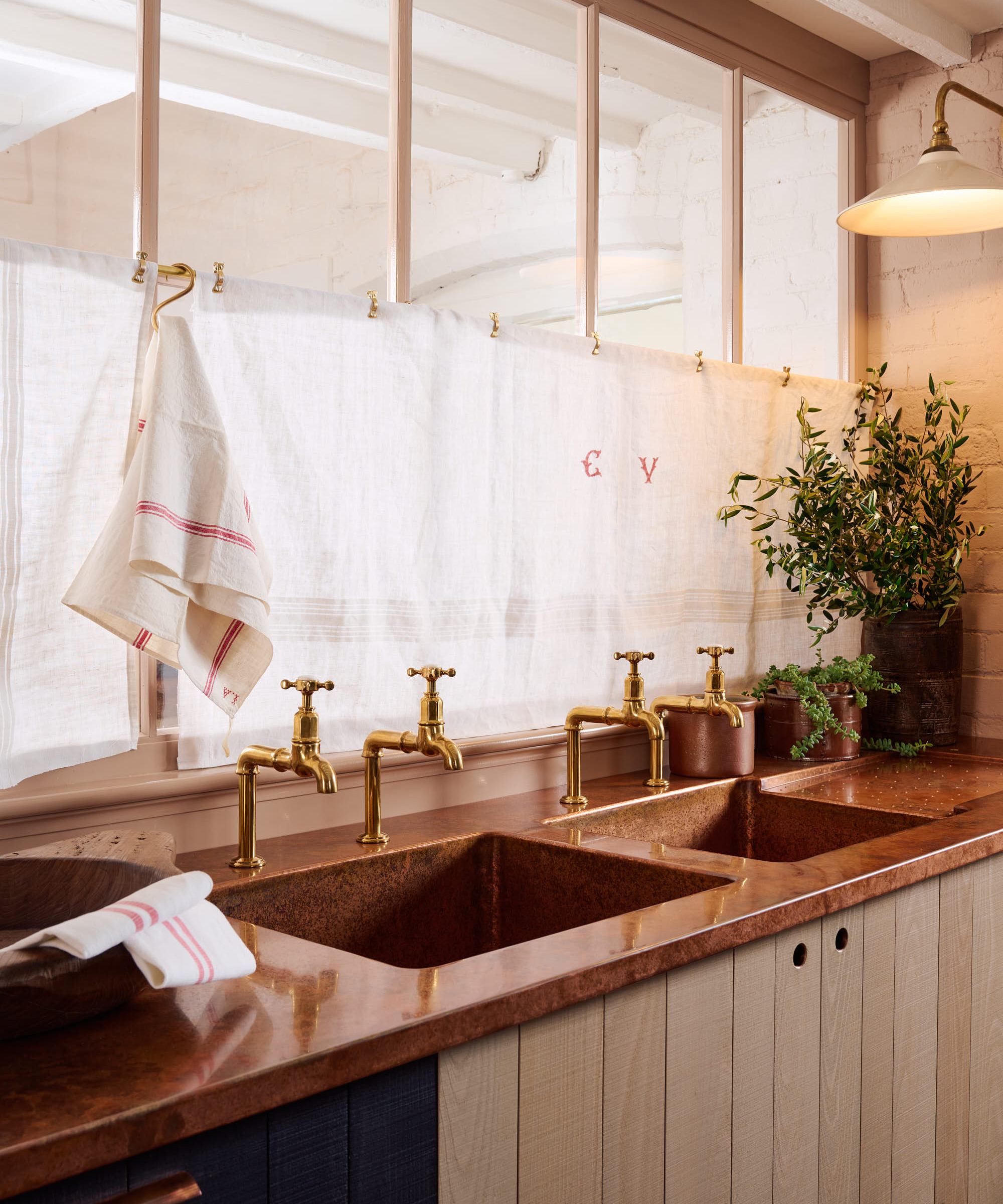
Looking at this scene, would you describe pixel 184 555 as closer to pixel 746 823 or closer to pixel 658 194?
pixel 746 823

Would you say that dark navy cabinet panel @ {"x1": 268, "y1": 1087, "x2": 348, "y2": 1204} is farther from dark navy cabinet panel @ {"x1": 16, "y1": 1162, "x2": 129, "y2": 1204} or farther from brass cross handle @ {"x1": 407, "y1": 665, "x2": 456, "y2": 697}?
brass cross handle @ {"x1": 407, "y1": 665, "x2": 456, "y2": 697}

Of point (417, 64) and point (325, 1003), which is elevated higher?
point (417, 64)

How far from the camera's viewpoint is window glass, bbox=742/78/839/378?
2.66m

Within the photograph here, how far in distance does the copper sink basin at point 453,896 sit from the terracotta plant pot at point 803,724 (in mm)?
898

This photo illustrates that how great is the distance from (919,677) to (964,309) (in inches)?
34.9

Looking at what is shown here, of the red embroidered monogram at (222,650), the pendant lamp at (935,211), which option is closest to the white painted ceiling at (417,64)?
the pendant lamp at (935,211)

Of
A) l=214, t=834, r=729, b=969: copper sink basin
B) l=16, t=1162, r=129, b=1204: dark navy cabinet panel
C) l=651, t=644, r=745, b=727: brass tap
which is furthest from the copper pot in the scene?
l=16, t=1162, r=129, b=1204: dark navy cabinet panel

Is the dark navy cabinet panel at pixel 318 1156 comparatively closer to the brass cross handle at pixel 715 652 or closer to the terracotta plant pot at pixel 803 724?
the brass cross handle at pixel 715 652

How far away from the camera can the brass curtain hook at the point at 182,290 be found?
1.56 metres

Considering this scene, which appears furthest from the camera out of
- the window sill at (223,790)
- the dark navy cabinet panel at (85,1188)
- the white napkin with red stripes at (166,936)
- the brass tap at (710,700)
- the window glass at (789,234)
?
the window glass at (789,234)

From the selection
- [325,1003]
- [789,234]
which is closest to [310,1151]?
[325,1003]

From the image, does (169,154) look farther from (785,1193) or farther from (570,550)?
(785,1193)

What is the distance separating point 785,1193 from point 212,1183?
80 cm

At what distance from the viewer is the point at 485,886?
1.77 metres
